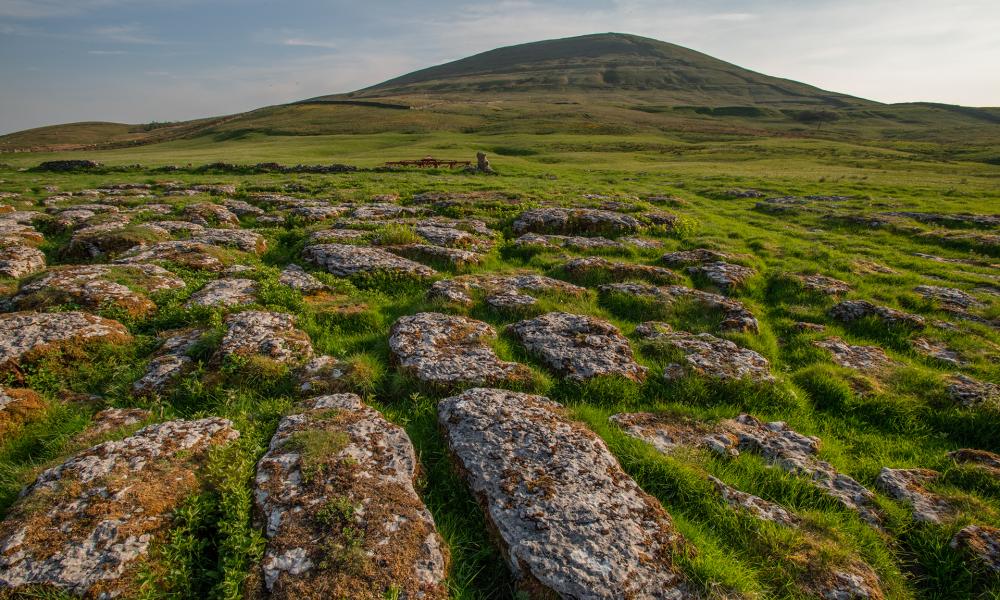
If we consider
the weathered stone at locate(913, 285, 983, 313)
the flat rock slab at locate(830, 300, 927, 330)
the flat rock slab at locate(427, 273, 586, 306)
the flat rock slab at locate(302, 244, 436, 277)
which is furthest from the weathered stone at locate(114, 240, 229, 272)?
the weathered stone at locate(913, 285, 983, 313)

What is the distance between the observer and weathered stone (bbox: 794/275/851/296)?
456 inches

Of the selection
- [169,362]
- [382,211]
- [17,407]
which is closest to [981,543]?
[169,362]

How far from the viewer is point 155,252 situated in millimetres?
10984

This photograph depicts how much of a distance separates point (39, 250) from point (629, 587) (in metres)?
16.0

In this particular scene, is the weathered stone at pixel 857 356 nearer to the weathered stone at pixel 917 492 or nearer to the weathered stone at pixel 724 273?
the weathered stone at pixel 917 492

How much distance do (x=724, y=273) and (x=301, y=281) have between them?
10899 millimetres

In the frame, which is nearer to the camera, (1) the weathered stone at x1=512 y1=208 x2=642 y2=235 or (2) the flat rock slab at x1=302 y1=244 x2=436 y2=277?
(2) the flat rock slab at x1=302 y1=244 x2=436 y2=277

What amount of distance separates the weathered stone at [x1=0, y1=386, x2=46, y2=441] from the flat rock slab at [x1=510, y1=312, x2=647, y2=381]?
671 cm

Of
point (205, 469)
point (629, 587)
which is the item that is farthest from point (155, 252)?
point (629, 587)

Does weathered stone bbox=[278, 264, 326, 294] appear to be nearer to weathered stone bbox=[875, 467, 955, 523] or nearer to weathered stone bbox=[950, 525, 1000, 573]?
weathered stone bbox=[875, 467, 955, 523]

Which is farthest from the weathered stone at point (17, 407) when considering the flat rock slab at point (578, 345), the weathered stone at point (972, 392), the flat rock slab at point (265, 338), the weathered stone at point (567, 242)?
the weathered stone at point (972, 392)

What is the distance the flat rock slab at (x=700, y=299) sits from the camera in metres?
9.20

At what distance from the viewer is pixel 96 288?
8.32 m

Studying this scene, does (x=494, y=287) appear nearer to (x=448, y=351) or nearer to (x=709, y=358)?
(x=448, y=351)
